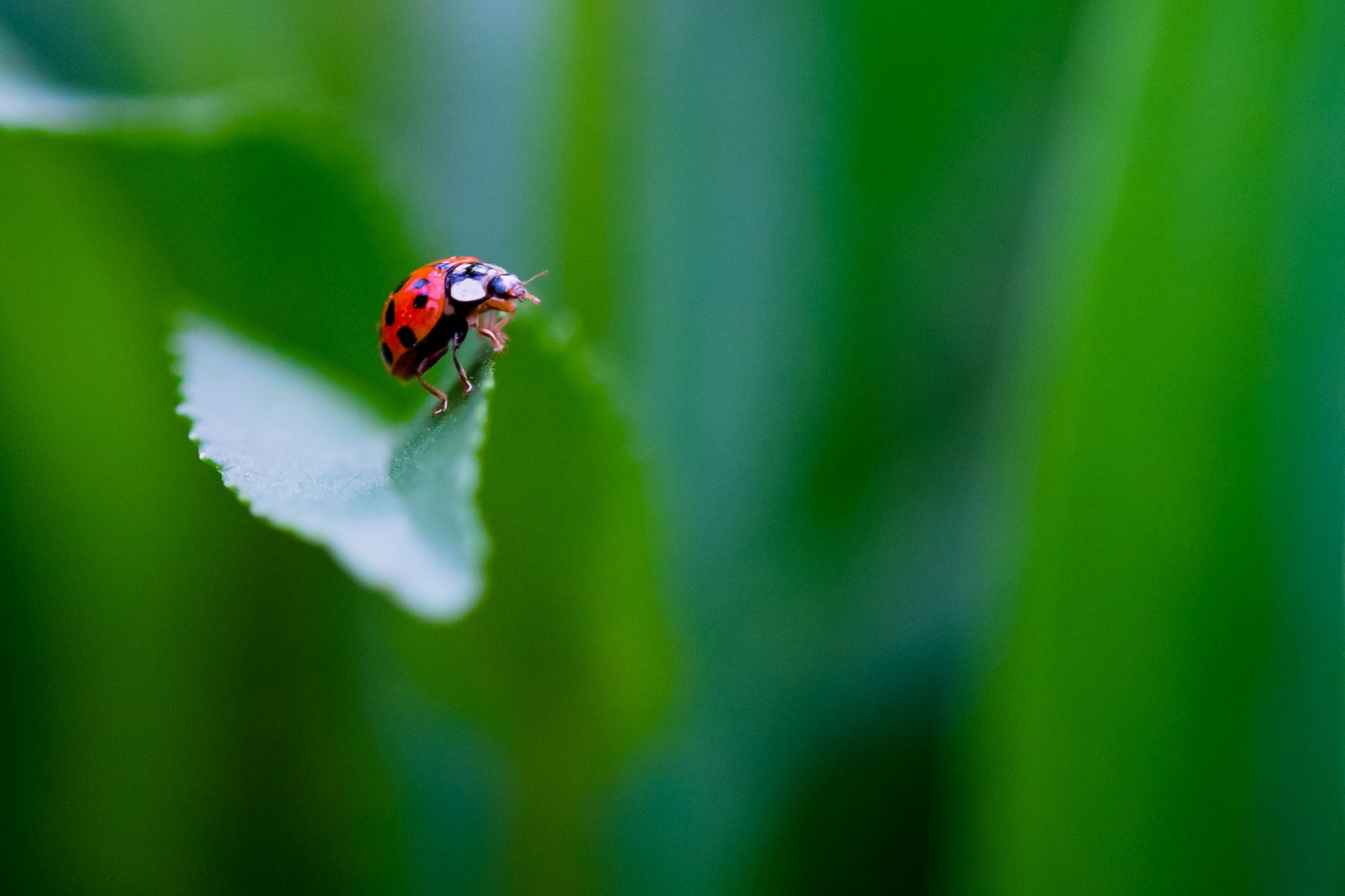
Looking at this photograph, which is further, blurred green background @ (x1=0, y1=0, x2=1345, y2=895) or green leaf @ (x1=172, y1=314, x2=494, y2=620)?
blurred green background @ (x1=0, y1=0, x2=1345, y2=895)

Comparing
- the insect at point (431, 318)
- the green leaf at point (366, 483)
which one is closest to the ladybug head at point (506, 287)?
the insect at point (431, 318)

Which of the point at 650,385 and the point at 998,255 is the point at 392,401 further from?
the point at 998,255

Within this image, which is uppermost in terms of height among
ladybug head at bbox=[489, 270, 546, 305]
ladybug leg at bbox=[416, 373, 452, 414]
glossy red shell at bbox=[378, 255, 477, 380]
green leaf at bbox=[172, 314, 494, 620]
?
ladybug head at bbox=[489, 270, 546, 305]

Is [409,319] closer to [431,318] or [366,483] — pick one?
[431,318]

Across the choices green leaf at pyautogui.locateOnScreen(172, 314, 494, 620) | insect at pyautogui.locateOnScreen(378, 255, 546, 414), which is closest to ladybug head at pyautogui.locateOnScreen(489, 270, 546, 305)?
insect at pyautogui.locateOnScreen(378, 255, 546, 414)

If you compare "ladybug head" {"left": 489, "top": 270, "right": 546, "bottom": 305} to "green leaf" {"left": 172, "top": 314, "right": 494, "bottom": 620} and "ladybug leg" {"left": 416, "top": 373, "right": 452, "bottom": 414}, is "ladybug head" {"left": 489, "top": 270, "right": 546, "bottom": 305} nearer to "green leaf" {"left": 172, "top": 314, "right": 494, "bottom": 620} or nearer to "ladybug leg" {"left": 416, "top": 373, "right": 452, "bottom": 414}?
"ladybug leg" {"left": 416, "top": 373, "right": 452, "bottom": 414}

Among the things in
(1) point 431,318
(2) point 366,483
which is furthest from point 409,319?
(2) point 366,483

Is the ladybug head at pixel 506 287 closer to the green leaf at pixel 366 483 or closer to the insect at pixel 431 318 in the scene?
the insect at pixel 431 318
